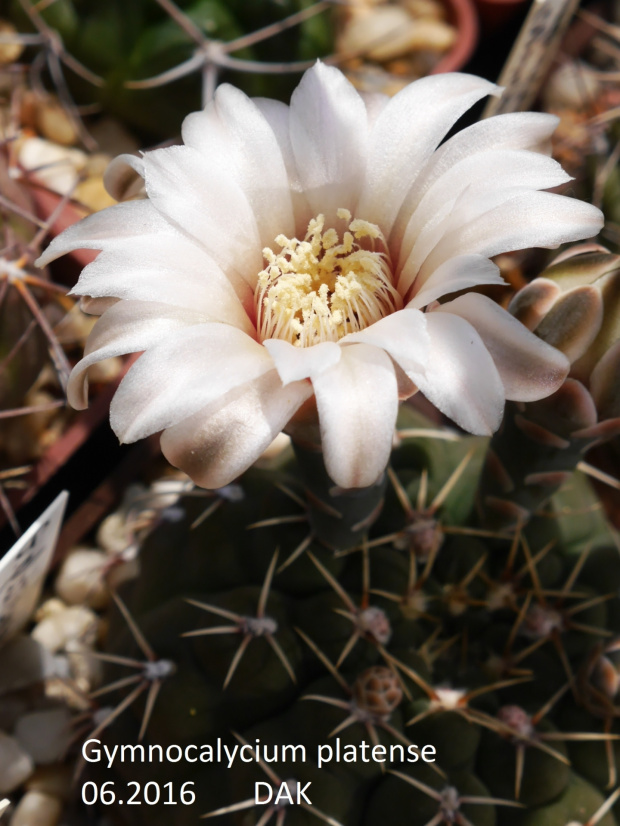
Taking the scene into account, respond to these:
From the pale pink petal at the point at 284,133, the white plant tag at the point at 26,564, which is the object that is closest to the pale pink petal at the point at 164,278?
the pale pink petal at the point at 284,133

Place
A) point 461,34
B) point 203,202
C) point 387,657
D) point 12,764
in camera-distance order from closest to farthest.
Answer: point 203,202 < point 387,657 < point 12,764 < point 461,34

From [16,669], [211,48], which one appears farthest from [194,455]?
[211,48]

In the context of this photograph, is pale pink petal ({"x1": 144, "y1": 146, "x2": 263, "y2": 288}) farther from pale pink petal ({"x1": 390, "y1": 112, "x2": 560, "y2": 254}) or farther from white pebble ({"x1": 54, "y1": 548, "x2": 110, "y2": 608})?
white pebble ({"x1": 54, "y1": 548, "x2": 110, "y2": 608})

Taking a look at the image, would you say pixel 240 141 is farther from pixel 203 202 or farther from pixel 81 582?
pixel 81 582

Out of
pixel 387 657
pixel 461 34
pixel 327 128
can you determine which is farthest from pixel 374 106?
pixel 461 34

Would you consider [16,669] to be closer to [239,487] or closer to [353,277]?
[239,487]
